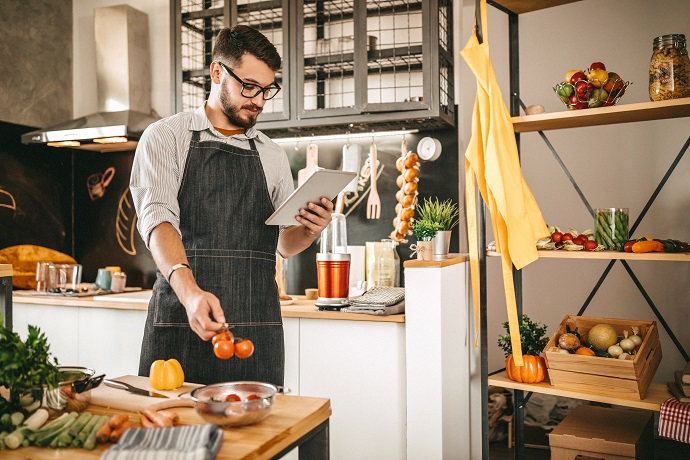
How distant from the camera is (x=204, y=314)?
1.42 m

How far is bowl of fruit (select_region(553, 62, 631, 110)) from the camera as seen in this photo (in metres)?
2.39

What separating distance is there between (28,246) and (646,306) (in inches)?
152

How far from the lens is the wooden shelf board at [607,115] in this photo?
7.36ft

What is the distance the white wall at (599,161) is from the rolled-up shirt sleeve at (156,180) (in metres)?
2.01

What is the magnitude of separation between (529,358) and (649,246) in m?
0.68

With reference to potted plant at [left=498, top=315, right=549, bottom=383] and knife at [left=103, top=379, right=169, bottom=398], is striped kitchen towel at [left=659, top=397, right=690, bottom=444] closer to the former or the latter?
potted plant at [left=498, top=315, right=549, bottom=383]

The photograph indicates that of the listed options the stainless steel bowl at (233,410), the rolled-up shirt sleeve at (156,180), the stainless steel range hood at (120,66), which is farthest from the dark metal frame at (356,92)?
the stainless steel bowl at (233,410)

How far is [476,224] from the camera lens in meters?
2.57

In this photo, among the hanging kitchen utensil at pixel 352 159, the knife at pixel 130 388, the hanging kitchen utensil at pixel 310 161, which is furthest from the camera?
the hanging kitchen utensil at pixel 310 161

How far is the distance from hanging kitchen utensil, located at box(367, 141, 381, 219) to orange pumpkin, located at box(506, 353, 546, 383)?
130cm

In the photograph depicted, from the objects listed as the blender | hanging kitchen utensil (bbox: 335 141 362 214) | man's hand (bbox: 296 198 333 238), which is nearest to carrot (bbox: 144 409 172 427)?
man's hand (bbox: 296 198 333 238)

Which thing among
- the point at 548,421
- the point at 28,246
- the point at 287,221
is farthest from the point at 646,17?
the point at 28,246

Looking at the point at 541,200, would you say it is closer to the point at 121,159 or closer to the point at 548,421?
the point at 548,421

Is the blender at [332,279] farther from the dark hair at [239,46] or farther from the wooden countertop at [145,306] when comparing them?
the dark hair at [239,46]
